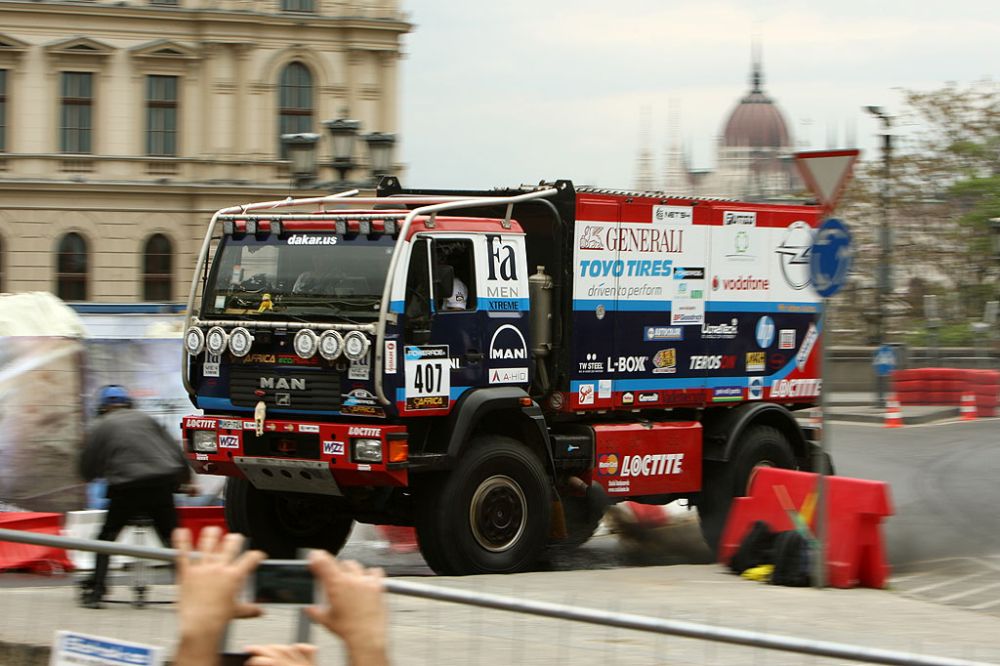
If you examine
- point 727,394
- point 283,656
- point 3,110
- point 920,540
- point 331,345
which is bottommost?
point 920,540

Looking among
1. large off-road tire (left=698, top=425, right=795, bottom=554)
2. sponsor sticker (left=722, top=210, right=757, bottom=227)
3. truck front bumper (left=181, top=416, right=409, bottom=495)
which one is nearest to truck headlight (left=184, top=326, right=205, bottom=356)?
truck front bumper (left=181, top=416, right=409, bottom=495)

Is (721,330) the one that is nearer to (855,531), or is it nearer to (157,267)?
(855,531)

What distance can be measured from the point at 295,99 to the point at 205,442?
1370 inches

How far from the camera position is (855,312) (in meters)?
54.6

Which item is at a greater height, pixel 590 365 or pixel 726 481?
pixel 590 365

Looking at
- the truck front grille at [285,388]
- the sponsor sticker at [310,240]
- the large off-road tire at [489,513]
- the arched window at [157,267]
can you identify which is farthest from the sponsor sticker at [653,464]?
the arched window at [157,267]

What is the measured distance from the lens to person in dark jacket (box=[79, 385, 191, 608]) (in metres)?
10.4

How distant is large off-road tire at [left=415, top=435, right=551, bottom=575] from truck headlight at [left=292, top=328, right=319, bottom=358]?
1.45 m

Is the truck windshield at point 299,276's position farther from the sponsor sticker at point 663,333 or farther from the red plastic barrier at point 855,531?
the red plastic barrier at point 855,531

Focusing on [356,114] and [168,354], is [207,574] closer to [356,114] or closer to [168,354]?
[168,354]

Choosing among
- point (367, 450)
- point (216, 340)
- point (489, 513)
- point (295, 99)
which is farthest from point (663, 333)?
point (295, 99)

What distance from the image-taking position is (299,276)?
11.8 metres

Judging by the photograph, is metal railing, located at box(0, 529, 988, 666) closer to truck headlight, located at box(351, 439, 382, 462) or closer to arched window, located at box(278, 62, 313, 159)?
truck headlight, located at box(351, 439, 382, 462)

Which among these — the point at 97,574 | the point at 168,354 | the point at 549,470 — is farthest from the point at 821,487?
the point at 168,354
